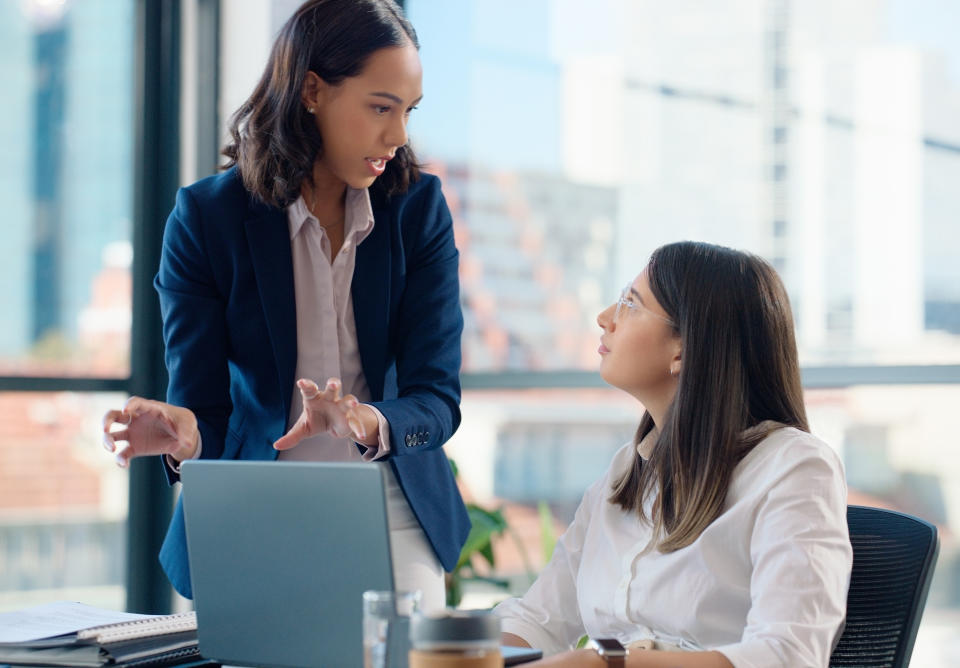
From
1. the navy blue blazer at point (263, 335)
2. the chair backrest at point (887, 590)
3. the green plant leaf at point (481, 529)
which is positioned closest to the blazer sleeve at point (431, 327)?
the navy blue blazer at point (263, 335)

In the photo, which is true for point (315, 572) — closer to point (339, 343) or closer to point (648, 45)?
point (339, 343)

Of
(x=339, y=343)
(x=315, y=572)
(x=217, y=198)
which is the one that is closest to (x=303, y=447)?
(x=339, y=343)

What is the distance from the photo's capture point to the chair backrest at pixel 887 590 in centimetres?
140

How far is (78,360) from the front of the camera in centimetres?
357

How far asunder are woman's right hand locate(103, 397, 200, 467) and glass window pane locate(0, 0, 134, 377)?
2022mm

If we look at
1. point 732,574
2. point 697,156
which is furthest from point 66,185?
point 732,574

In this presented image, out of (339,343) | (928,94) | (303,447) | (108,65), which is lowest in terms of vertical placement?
(303,447)

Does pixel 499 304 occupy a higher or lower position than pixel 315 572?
higher

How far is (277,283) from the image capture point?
179 cm

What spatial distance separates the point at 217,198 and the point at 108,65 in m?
2.15

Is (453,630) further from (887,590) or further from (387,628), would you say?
(887,590)

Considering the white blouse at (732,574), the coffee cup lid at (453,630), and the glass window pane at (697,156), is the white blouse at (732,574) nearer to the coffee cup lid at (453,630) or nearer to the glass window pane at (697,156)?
the coffee cup lid at (453,630)

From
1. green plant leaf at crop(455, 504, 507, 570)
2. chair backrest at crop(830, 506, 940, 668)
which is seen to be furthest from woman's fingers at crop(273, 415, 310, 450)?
green plant leaf at crop(455, 504, 507, 570)

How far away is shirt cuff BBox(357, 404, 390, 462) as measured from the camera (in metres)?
1.59
